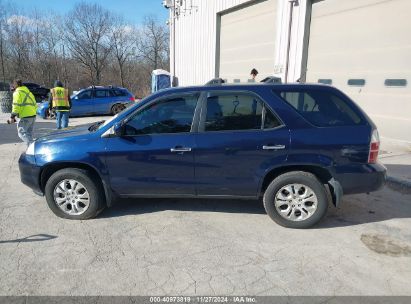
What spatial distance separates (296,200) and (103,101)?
13461mm

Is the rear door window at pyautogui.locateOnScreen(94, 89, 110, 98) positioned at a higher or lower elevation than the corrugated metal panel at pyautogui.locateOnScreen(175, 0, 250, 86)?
lower

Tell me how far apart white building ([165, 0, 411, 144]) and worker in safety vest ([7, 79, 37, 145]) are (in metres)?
7.43

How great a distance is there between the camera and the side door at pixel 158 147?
3.98 m

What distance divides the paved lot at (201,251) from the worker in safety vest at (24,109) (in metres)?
3.55

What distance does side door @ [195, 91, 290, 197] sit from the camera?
388 cm

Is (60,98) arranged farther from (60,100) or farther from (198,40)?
(198,40)

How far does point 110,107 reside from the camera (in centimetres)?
1591

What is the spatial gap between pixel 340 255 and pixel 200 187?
170 cm

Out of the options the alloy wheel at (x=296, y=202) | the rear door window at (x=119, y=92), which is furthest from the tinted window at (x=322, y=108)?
the rear door window at (x=119, y=92)

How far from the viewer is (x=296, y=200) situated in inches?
156

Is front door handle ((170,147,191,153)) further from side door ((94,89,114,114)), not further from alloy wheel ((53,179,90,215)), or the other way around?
side door ((94,89,114,114))

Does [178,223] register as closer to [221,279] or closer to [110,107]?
[221,279]

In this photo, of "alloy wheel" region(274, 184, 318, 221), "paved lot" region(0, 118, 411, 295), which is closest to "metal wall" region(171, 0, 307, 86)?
A: "paved lot" region(0, 118, 411, 295)

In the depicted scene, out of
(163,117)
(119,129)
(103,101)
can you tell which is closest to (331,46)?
(163,117)
